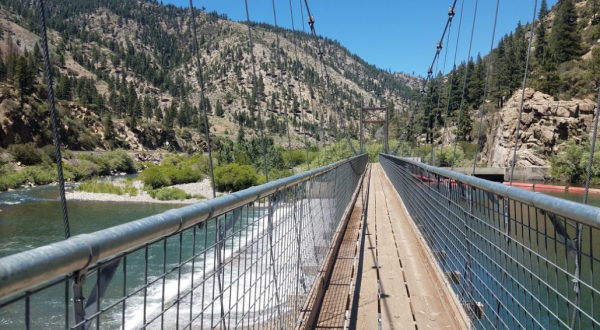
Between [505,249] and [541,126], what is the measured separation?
33856 millimetres

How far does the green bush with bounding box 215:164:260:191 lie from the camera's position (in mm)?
30984

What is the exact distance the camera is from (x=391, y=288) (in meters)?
3.41

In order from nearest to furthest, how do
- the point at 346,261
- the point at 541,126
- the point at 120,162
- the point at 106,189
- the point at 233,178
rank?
the point at 346,261, the point at 106,189, the point at 233,178, the point at 541,126, the point at 120,162

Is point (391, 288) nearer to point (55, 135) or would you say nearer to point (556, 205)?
point (556, 205)

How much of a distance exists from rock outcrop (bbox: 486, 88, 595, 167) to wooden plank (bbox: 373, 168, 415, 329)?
29277 mm

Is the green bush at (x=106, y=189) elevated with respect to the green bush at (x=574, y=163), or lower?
lower

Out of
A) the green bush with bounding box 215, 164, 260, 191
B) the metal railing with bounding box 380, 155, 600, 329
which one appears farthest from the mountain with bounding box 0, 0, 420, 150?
the metal railing with bounding box 380, 155, 600, 329

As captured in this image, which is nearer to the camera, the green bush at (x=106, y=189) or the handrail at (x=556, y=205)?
the handrail at (x=556, y=205)

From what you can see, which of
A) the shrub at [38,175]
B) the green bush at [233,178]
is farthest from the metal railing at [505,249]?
the shrub at [38,175]

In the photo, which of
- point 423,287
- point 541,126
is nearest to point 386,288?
point 423,287

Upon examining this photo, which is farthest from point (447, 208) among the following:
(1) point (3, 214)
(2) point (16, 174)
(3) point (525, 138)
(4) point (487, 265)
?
(2) point (16, 174)

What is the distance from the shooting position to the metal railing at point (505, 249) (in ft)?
4.33

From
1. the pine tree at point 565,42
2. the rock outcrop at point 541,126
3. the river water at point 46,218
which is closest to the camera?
the river water at point 46,218

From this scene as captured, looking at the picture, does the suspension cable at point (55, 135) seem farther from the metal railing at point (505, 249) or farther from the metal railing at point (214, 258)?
the metal railing at point (505, 249)
